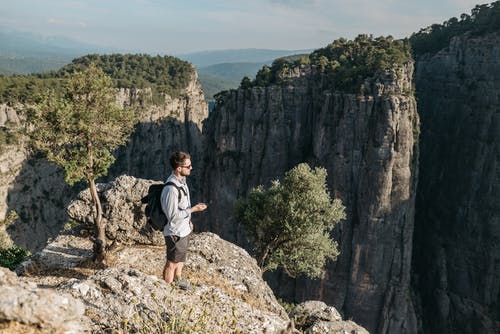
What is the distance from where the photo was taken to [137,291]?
39.3 feet

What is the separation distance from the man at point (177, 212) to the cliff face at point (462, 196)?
65.7 metres

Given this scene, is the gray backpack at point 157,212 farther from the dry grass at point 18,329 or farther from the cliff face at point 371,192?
the cliff face at point 371,192

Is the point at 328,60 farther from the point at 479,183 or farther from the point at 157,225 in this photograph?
the point at 157,225

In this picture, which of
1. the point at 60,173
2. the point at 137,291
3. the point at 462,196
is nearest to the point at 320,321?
the point at 137,291

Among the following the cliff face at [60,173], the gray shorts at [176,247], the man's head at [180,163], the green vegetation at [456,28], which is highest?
the green vegetation at [456,28]

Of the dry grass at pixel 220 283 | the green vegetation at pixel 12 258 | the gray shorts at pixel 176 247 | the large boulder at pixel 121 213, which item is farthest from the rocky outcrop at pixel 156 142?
the gray shorts at pixel 176 247

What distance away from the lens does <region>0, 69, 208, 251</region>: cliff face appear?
8388 centimetres

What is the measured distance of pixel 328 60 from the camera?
73000 millimetres

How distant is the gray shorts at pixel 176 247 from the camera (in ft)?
43.4

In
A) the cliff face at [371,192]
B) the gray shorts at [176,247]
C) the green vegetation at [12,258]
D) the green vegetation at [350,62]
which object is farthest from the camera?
the green vegetation at [350,62]

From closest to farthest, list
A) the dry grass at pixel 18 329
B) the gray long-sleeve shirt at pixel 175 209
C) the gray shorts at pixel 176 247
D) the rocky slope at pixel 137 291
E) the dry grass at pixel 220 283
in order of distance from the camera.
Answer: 1. the dry grass at pixel 18 329
2. the rocky slope at pixel 137 291
3. the gray long-sleeve shirt at pixel 175 209
4. the gray shorts at pixel 176 247
5. the dry grass at pixel 220 283

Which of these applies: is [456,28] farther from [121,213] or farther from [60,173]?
[121,213]

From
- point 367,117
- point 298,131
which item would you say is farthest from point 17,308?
point 298,131

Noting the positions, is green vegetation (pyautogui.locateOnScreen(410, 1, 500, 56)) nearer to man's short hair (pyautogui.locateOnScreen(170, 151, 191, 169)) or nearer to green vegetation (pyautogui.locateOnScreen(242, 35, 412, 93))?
green vegetation (pyautogui.locateOnScreen(242, 35, 412, 93))
